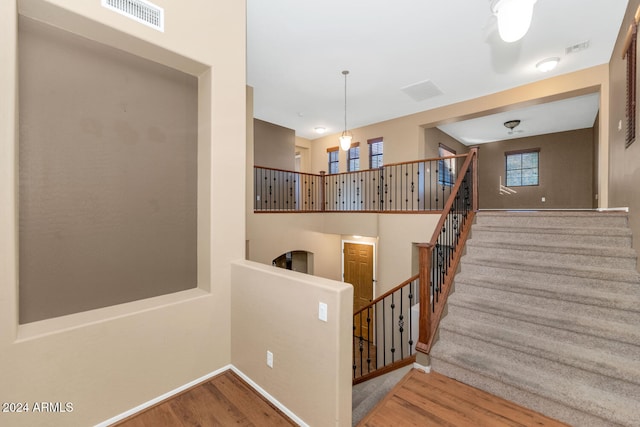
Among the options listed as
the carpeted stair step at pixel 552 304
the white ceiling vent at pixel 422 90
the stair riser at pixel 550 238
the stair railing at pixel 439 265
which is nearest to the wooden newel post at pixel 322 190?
the white ceiling vent at pixel 422 90

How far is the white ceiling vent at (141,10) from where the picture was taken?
2.00 m

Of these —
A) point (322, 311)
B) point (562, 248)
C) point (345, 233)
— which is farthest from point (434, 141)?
point (322, 311)

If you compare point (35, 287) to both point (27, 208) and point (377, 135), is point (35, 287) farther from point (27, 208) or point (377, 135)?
point (377, 135)

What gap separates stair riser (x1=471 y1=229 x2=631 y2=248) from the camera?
288cm

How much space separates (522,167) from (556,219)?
6.57 metres

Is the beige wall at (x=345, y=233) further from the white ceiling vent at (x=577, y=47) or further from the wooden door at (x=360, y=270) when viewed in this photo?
the white ceiling vent at (x=577, y=47)

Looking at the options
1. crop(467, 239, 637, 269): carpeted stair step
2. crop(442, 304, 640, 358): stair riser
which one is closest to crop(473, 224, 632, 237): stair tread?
crop(467, 239, 637, 269): carpeted stair step

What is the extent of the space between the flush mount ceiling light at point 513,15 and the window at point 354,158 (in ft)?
20.4

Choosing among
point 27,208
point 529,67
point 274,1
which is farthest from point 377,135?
point 27,208

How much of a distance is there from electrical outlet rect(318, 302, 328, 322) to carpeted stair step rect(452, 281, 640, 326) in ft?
6.33

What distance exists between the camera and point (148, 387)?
215cm

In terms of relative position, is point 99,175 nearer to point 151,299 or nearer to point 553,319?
point 151,299

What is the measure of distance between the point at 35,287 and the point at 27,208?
1.76ft

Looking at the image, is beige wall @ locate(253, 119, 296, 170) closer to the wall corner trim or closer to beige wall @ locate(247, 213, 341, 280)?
beige wall @ locate(247, 213, 341, 280)
